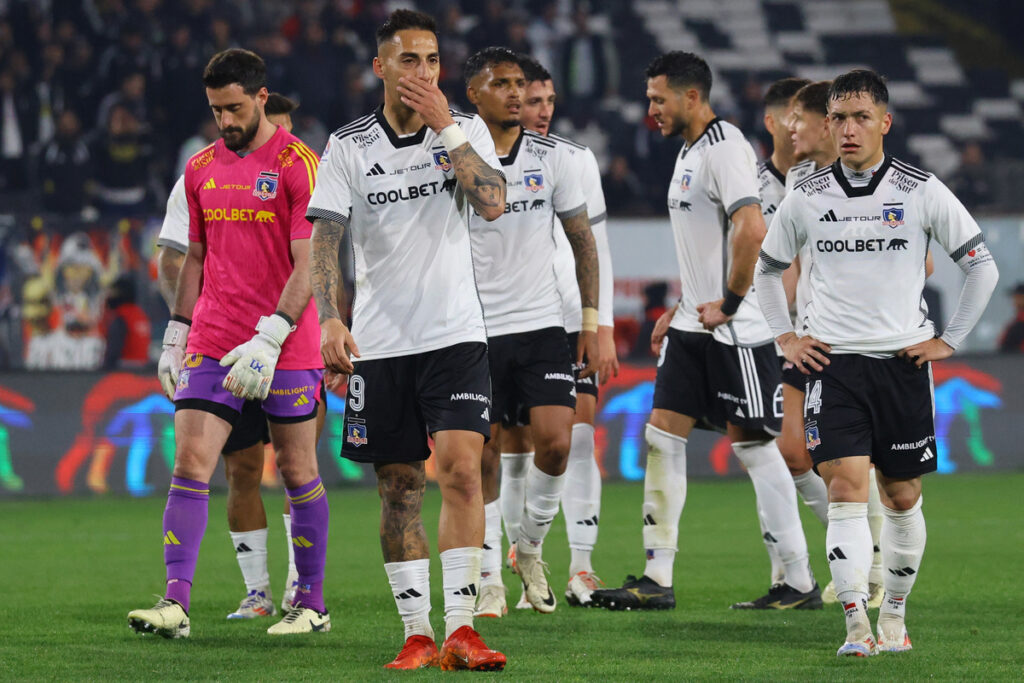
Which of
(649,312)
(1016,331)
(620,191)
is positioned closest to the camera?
(649,312)

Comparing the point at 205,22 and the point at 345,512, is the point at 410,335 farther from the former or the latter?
the point at 205,22

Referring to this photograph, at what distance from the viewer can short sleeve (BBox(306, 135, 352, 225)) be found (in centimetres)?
548

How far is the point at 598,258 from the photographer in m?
7.24

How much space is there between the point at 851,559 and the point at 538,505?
1836mm

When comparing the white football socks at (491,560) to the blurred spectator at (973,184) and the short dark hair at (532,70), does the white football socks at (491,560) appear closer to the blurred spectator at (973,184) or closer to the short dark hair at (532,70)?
the short dark hair at (532,70)

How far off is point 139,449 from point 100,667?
24.5ft

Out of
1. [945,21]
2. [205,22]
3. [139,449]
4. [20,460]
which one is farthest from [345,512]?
[945,21]

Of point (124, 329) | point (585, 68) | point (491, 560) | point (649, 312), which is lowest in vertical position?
point (491, 560)

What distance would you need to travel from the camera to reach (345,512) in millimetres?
11492

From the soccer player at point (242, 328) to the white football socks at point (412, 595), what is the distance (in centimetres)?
103

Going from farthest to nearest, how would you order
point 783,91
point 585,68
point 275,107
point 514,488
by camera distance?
point 585,68, point 783,91, point 275,107, point 514,488

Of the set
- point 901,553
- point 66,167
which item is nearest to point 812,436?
point 901,553

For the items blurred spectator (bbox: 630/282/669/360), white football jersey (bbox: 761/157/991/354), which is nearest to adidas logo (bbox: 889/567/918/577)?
white football jersey (bbox: 761/157/991/354)

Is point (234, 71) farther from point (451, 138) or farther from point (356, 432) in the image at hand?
point (356, 432)
